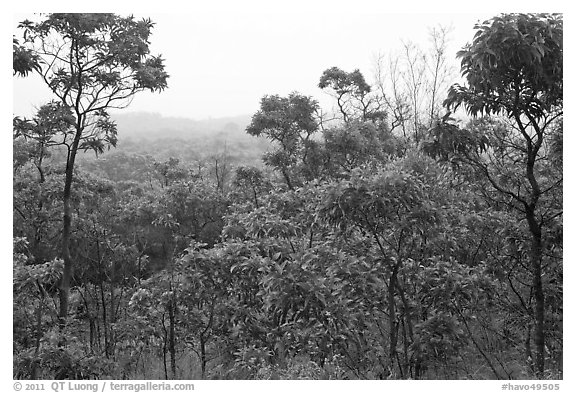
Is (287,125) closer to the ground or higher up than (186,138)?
closer to the ground

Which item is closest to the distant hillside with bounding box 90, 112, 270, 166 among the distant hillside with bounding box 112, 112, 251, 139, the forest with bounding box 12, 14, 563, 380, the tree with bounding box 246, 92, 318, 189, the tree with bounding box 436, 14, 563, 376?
the distant hillside with bounding box 112, 112, 251, 139

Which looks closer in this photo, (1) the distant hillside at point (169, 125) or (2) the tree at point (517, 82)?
(2) the tree at point (517, 82)

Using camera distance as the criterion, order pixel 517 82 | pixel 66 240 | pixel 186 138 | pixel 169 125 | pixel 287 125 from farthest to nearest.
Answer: pixel 169 125 < pixel 186 138 < pixel 287 125 < pixel 66 240 < pixel 517 82

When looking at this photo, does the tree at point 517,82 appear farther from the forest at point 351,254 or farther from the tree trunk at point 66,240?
the tree trunk at point 66,240

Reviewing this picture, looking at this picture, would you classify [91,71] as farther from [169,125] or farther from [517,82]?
[169,125]

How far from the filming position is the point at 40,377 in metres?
5.39

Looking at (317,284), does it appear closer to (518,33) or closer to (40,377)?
(518,33)

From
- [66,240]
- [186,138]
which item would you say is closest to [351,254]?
[66,240]

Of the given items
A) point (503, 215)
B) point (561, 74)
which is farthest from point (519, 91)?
point (503, 215)

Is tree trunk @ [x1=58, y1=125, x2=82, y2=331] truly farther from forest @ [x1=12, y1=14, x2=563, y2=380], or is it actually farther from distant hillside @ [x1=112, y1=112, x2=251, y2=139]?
distant hillside @ [x1=112, y1=112, x2=251, y2=139]

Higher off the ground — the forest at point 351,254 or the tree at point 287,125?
the tree at point 287,125

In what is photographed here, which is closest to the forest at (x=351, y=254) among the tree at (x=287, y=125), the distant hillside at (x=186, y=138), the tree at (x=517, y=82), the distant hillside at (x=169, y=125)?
the tree at (x=517, y=82)

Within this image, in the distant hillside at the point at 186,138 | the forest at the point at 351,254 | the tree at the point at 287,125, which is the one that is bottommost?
the forest at the point at 351,254

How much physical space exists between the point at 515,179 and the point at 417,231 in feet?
6.25
